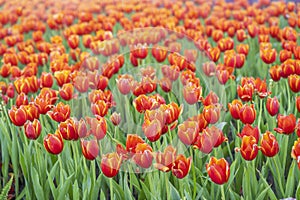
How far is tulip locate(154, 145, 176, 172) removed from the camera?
2.08m

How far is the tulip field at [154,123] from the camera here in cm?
229

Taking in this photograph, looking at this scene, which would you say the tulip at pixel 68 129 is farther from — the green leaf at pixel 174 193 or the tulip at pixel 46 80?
the tulip at pixel 46 80

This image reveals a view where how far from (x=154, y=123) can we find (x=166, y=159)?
0.74 feet

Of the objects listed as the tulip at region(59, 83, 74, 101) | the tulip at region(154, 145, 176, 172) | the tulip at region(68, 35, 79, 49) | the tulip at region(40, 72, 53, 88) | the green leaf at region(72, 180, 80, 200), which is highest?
the tulip at region(68, 35, 79, 49)

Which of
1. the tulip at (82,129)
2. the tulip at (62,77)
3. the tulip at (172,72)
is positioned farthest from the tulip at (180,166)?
the tulip at (62,77)

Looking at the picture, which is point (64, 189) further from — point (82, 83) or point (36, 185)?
point (82, 83)

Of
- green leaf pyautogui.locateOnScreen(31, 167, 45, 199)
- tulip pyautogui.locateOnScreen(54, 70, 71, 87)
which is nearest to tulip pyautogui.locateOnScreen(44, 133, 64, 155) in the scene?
green leaf pyautogui.locateOnScreen(31, 167, 45, 199)

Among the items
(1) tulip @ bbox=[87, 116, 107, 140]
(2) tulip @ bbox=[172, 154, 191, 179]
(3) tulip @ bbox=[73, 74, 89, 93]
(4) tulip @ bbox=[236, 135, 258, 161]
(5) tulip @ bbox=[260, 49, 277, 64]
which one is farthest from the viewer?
(5) tulip @ bbox=[260, 49, 277, 64]

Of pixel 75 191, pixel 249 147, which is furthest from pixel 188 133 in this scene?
pixel 75 191

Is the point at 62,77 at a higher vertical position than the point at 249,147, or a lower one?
higher

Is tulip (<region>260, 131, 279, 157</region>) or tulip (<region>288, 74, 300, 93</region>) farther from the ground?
tulip (<region>288, 74, 300, 93</region>)

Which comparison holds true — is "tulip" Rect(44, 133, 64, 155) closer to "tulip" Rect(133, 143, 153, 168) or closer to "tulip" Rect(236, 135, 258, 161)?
A: "tulip" Rect(133, 143, 153, 168)

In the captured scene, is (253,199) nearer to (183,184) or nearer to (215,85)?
(183,184)

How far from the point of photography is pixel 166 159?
2094 millimetres
